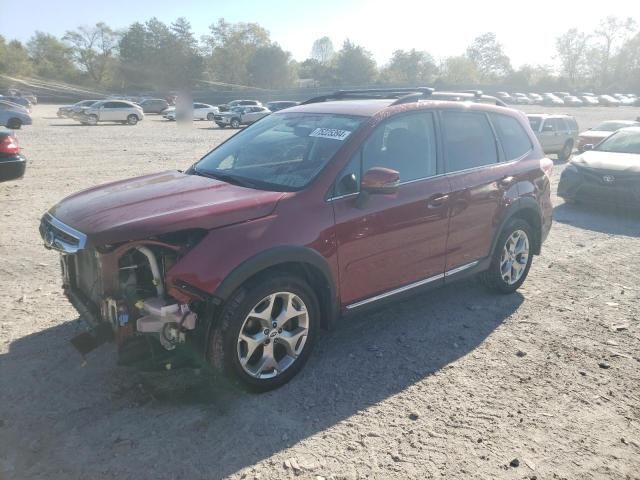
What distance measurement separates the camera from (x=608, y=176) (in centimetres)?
897

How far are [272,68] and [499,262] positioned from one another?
60.5 m

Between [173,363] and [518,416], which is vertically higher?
[173,363]

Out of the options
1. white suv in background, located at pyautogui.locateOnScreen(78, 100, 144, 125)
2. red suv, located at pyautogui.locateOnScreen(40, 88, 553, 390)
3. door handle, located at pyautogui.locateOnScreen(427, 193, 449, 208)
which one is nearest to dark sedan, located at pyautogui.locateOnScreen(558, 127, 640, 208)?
red suv, located at pyautogui.locateOnScreen(40, 88, 553, 390)

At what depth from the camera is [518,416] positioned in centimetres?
328

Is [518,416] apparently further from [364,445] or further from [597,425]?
[364,445]

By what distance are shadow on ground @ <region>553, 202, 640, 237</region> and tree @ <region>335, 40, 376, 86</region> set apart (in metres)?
78.3

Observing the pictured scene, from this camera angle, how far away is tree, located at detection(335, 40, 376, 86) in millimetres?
85600

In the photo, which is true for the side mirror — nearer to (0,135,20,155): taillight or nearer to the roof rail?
the roof rail

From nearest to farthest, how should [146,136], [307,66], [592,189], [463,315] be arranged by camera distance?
1. [463,315]
2. [592,189]
3. [146,136]
4. [307,66]

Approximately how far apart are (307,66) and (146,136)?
79132 millimetres

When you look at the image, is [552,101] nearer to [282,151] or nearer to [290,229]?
[282,151]

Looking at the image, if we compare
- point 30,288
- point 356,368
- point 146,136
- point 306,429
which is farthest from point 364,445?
point 146,136

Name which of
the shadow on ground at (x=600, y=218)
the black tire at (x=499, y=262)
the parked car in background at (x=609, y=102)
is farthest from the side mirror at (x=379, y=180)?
the parked car in background at (x=609, y=102)

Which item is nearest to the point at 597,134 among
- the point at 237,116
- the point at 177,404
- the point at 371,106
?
the point at 371,106
